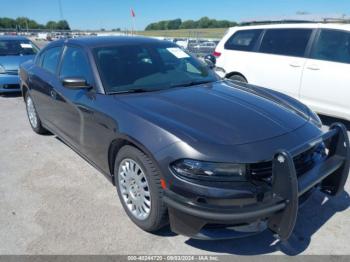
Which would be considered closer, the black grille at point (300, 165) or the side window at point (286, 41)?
the black grille at point (300, 165)

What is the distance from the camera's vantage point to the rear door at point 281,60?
19.4 ft

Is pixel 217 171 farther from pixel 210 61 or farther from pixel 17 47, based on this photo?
pixel 17 47

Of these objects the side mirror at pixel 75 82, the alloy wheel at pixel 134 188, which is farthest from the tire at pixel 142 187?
the side mirror at pixel 75 82

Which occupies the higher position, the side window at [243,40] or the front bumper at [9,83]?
the side window at [243,40]

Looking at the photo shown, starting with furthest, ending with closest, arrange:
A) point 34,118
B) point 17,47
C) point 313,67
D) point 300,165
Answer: point 17,47, point 313,67, point 34,118, point 300,165

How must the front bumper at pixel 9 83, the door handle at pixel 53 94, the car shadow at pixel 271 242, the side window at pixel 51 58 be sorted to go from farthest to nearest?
the front bumper at pixel 9 83 → the side window at pixel 51 58 → the door handle at pixel 53 94 → the car shadow at pixel 271 242

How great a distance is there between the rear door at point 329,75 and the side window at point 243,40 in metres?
1.32

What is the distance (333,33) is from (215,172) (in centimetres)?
444

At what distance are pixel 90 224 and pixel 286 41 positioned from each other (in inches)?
195

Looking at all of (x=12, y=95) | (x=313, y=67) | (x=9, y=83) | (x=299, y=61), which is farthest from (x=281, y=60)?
(x=12, y=95)

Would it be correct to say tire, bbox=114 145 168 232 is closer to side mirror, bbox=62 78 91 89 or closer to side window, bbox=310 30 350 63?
side mirror, bbox=62 78 91 89

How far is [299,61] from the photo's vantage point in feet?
19.2

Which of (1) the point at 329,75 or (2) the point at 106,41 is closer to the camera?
(2) the point at 106,41

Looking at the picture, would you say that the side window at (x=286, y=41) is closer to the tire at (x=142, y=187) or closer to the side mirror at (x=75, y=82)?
the side mirror at (x=75, y=82)
